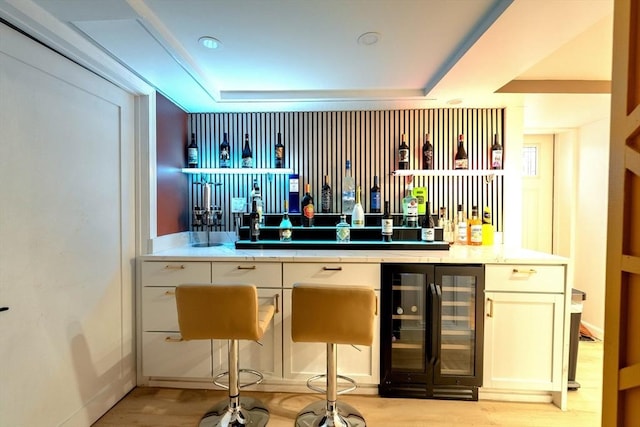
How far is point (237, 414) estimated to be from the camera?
1.80 m

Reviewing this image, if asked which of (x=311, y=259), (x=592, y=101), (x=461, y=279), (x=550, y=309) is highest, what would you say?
(x=592, y=101)

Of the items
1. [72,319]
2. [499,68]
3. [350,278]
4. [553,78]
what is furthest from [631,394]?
[72,319]

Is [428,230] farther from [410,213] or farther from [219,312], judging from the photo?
[219,312]

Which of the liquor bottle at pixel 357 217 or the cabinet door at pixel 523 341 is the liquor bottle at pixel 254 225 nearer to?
the liquor bottle at pixel 357 217

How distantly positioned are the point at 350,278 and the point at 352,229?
57cm

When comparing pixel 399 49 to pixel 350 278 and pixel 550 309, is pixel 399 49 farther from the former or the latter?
pixel 550 309

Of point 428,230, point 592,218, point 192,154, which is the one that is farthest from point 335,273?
point 592,218

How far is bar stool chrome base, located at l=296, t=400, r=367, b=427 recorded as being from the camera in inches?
69.0

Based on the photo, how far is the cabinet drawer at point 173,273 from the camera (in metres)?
2.12

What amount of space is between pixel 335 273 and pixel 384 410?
0.92 m

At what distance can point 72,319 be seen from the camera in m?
1.72

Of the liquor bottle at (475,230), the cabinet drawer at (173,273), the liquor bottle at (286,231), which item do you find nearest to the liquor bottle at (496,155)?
the liquor bottle at (475,230)

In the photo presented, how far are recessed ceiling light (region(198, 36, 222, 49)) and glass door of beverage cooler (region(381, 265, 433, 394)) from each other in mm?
1741

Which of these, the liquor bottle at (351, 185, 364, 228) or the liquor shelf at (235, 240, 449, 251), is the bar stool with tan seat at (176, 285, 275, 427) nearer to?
the liquor shelf at (235, 240, 449, 251)
